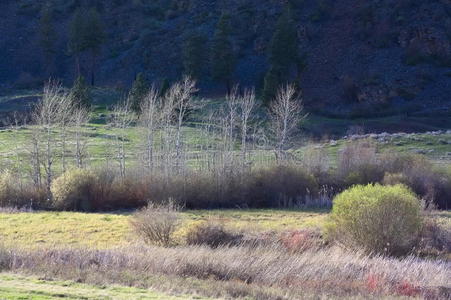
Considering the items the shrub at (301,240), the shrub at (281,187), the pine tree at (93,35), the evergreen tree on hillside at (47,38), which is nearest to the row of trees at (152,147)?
the shrub at (281,187)

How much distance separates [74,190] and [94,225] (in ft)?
21.3

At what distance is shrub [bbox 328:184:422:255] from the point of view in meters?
28.3

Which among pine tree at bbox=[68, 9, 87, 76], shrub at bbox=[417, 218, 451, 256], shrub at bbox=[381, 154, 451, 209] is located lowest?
shrub at bbox=[417, 218, 451, 256]

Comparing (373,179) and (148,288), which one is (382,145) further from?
(148,288)

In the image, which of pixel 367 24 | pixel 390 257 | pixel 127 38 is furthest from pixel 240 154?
pixel 127 38

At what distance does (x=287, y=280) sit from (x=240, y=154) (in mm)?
27145

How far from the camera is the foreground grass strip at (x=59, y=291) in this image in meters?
15.0

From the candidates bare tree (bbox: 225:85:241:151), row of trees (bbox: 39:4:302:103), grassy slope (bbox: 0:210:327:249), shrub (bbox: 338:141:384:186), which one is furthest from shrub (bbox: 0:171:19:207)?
row of trees (bbox: 39:4:302:103)

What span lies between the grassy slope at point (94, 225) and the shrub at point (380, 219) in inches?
183

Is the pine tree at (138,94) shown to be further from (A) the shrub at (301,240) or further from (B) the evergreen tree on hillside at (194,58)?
(A) the shrub at (301,240)

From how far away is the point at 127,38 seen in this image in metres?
102

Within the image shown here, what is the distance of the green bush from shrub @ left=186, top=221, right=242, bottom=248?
43.6 ft

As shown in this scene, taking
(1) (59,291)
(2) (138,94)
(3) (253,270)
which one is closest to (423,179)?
(3) (253,270)

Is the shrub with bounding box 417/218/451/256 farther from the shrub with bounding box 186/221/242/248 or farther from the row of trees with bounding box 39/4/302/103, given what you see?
the row of trees with bounding box 39/4/302/103
